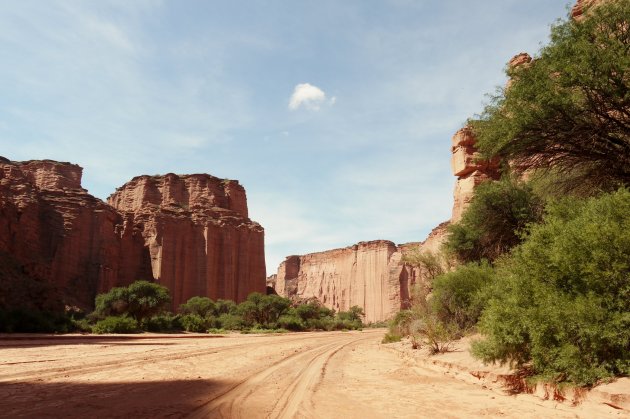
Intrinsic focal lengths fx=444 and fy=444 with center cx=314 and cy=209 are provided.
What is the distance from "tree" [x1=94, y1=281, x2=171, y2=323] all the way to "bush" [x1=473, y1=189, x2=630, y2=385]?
39291 mm

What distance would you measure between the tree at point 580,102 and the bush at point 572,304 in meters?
4.73

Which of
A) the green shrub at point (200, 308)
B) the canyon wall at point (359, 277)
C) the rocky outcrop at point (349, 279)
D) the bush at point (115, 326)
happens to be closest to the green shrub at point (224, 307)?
the green shrub at point (200, 308)

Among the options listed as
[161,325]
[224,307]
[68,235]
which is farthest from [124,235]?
[161,325]

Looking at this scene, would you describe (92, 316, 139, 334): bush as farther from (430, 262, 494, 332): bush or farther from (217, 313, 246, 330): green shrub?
(430, 262, 494, 332): bush

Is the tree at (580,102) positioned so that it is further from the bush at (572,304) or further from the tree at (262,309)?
the tree at (262,309)

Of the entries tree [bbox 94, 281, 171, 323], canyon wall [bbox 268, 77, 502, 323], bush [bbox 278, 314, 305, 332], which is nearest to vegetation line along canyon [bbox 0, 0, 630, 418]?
tree [bbox 94, 281, 171, 323]

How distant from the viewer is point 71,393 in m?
7.21

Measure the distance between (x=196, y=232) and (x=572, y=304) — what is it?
241 ft

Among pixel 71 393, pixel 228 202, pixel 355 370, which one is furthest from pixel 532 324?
pixel 228 202

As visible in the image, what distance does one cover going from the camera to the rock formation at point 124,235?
55.2m

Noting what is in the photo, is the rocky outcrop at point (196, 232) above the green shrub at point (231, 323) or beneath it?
above

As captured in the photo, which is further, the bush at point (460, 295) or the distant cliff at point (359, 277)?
the distant cliff at point (359, 277)

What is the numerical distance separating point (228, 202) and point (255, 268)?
14.8 metres

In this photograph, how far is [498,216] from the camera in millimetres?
20766
